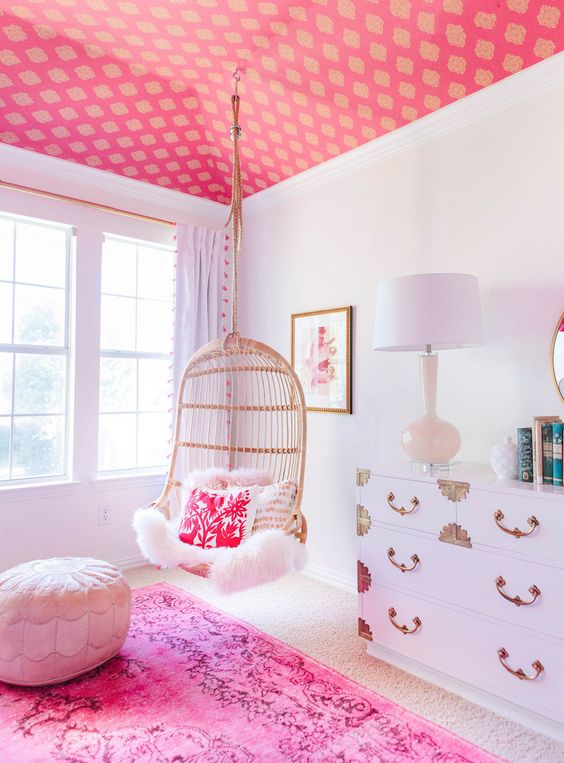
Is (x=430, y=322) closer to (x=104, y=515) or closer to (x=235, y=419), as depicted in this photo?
(x=235, y=419)

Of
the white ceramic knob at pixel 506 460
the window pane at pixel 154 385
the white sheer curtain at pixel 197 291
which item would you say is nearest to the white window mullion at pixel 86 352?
the window pane at pixel 154 385

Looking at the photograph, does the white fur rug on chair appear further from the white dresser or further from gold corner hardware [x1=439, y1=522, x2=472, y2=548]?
gold corner hardware [x1=439, y1=522, x2=472, y2=548]

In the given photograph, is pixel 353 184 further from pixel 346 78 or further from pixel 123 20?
pixel 123 20

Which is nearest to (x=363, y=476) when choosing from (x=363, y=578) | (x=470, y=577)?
(x=363, y=578)

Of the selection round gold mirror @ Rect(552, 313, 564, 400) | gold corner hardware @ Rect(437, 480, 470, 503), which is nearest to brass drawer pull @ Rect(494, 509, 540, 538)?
gold corner hardware @ Rect(437, 480, 470, 503)

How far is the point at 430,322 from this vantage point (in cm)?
222

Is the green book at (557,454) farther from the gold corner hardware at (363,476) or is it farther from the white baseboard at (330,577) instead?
the white baseboard at (330,577)

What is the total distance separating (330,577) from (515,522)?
162 centimetres

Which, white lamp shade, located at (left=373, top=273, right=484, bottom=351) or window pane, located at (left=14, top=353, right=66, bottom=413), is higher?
white lamp shade, located at (left=373, top=273, right=484, bottom=351)

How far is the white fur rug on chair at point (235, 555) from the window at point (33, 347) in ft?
3.62

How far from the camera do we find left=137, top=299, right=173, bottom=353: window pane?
378 cm

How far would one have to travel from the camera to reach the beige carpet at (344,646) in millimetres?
1777

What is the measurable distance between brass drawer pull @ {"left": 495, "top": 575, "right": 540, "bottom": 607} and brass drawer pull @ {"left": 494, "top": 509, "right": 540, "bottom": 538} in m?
0.17

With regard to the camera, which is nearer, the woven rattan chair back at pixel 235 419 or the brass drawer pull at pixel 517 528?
the brass drawer pull at pixel 517 528
